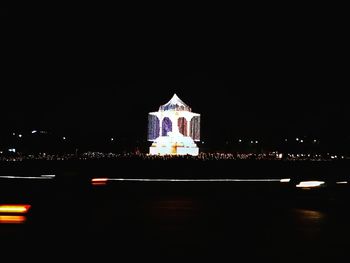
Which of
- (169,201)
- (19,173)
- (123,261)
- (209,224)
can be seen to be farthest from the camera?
(19,173)

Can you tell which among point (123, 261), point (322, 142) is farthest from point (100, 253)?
point (322, 142)

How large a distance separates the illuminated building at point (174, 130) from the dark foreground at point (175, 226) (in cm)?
4143

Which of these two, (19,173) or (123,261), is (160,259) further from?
(19,173)

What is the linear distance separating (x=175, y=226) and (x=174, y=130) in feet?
163

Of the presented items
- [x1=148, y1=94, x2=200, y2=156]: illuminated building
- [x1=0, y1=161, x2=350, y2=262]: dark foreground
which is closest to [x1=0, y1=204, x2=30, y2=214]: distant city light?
[x1=0, y1=161, x2=350, y2=262]: dark foreground

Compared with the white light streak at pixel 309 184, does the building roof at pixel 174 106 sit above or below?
above

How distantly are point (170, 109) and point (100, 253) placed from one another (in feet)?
177

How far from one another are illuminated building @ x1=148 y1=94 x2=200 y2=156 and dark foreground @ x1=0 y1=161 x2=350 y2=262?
136 feet

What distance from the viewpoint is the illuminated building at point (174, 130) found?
206 feet

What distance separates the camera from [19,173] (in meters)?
34.5

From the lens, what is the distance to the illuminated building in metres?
62.7

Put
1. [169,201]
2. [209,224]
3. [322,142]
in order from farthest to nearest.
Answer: [322,142] < [169,201] < [209,224]

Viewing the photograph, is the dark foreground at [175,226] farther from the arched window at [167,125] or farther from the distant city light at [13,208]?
the arched window at [167,125]

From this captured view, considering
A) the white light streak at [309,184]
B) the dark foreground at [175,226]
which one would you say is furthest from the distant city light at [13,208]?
the white light streak at [309,184]
